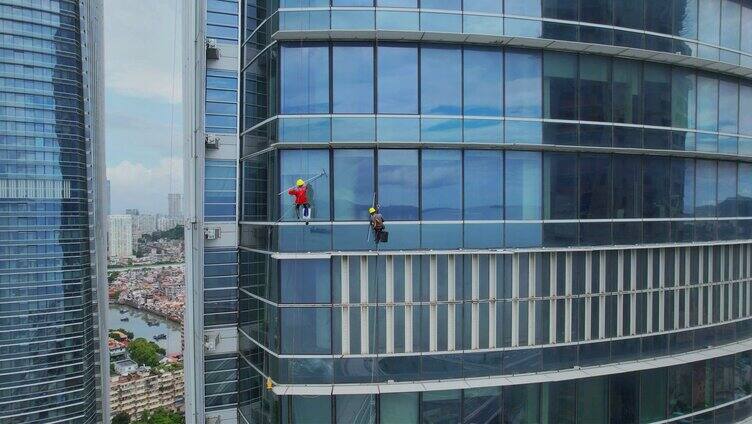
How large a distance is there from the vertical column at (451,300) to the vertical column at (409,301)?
1.09 m

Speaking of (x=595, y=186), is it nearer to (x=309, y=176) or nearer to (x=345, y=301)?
(x=345, y=301)

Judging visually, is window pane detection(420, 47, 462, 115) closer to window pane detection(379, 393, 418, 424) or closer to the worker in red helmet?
the worker in red helmet

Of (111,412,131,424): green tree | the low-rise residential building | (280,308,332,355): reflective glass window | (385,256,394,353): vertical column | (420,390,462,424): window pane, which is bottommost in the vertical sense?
the low-rise residential building

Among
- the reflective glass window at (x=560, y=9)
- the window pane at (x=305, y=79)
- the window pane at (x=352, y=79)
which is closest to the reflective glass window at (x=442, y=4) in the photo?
the window pane at (x=352, y=79)

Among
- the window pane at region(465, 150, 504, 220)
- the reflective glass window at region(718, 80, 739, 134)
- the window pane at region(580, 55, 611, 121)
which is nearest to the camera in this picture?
the window pane at region(465, 150, 504, 220)

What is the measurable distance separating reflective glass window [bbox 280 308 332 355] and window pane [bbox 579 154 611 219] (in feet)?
27.8

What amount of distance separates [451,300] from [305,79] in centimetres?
764

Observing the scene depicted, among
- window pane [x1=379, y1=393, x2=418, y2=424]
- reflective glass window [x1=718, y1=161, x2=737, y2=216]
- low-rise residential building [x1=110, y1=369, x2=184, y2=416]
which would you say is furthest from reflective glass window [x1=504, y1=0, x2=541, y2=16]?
low-rise residential building [x1=110, y1=369, x2=184, y2=416]

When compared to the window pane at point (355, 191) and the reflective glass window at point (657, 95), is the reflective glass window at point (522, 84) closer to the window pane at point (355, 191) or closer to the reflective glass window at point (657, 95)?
the reflective glass window at point (657, 95)

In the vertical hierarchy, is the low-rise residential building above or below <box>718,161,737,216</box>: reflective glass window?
below

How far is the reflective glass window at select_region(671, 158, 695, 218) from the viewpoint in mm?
12789

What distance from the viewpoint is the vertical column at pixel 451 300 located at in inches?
425

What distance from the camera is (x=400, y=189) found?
35.2 ft

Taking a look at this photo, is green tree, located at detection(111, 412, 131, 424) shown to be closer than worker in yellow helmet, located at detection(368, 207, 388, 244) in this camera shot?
No
